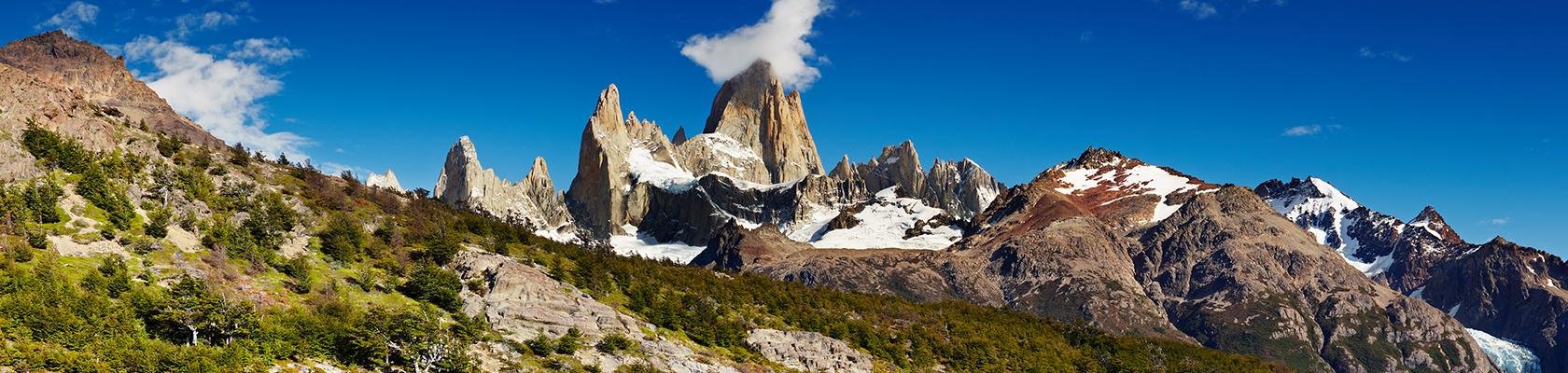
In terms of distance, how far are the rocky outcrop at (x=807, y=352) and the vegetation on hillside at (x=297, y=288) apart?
148cm

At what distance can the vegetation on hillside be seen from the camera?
44969 millimetres

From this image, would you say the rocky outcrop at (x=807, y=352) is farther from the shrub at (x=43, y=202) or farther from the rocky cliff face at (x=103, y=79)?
the rocky cliff face at (x=103, y=79)

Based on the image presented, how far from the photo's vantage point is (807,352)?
72.9m

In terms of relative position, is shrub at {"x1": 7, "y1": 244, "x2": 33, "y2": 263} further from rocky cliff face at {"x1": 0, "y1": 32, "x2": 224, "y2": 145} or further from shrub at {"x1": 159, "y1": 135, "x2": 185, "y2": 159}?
rocky cliff face at {"x1": 0, "y1": 32, "x2": 224, "y2": 145}

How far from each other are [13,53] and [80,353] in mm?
198046

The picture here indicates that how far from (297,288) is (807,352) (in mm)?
31982

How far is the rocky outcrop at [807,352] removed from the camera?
7162 centimetres

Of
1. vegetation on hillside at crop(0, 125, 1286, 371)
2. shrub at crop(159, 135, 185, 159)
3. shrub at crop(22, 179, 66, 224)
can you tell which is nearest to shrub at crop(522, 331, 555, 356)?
Result: vegetation on hillside at crop(0, 125, 1286, 371)

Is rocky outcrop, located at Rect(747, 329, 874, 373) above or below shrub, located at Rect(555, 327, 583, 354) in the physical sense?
above

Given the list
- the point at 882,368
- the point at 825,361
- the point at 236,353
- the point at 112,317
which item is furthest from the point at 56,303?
the point at 882,368

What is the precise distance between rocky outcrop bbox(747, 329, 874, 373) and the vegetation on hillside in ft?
4.84

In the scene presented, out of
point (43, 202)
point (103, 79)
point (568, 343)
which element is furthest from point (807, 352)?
point (103, 79)

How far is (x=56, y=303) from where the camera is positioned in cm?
4394

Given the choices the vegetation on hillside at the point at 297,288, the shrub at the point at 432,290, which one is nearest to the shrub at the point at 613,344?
the vegetation on hillside at the point at 297,288
